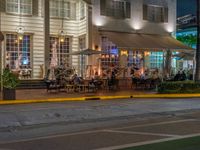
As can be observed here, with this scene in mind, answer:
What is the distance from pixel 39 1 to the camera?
28.7m

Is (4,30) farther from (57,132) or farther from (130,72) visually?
(57,132)

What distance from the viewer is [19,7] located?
28.1 meters

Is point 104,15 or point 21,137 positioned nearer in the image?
point 21,137

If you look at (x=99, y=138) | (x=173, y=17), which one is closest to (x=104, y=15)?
(x=173, y=17)

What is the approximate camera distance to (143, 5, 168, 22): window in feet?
101

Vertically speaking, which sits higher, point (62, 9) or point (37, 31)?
point (62, 9)

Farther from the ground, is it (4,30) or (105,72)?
(4,30)

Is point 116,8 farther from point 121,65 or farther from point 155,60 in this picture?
point 155,60

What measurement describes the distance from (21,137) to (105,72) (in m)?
17.9

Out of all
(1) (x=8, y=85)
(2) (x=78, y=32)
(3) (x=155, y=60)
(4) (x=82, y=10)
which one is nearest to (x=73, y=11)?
(4) (x=82, y=10)

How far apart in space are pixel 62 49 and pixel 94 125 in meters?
18.2

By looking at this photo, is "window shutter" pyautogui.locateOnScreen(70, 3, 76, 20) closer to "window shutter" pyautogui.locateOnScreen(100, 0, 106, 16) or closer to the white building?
the white building

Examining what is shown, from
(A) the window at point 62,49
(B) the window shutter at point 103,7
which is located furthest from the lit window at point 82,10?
(A) the window at point 62,49

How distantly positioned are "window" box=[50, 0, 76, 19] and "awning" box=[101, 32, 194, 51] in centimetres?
351
